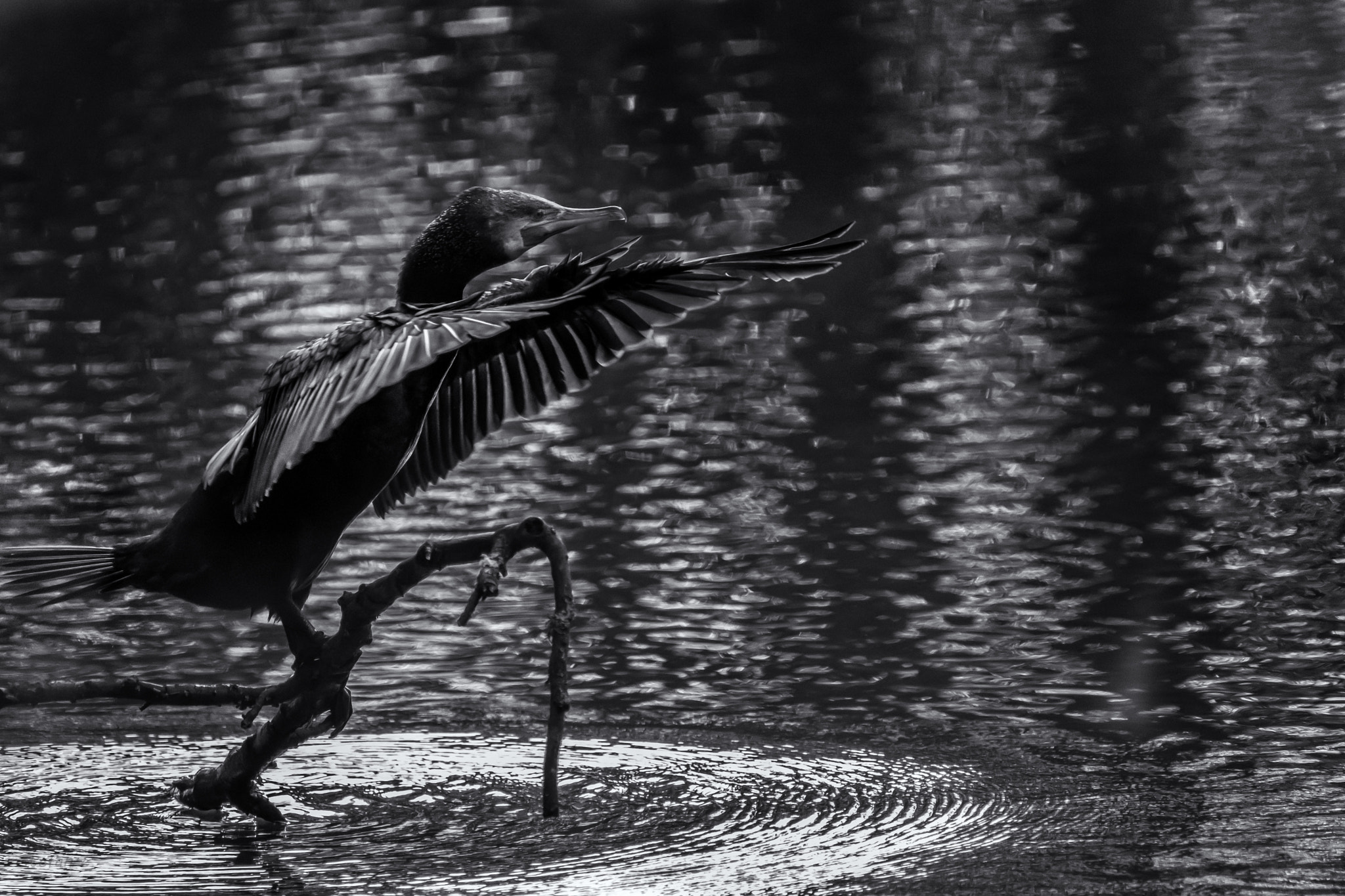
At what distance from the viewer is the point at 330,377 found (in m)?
4.14

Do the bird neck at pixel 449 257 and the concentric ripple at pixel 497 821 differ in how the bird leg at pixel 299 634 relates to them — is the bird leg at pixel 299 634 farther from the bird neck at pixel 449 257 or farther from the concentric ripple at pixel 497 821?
the bird neck at pixel 449 257

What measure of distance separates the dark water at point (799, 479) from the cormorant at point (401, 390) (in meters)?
0.64

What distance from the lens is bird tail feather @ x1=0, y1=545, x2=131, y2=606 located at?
15.5 feet

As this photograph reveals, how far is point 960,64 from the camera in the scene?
17.6m

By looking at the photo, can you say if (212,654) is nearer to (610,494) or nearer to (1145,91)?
(610,494)

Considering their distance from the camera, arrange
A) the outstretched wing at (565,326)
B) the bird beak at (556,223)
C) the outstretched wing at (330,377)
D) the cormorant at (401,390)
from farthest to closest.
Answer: the bird beak at (556,223)
the outstretched wing at (565,326)
the cormorant at (401,390)
the outstretched wing at (330,377)

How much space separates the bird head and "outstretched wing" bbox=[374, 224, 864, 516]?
0.11 meters

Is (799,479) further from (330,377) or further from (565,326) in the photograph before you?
(330,377)

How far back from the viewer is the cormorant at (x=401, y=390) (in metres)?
4.16

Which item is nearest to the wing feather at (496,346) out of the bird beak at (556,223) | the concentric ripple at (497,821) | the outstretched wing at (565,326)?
the outstretched wing at (565,326)

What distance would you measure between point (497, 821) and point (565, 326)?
116 cm

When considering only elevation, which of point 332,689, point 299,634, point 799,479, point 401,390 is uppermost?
point 401,390

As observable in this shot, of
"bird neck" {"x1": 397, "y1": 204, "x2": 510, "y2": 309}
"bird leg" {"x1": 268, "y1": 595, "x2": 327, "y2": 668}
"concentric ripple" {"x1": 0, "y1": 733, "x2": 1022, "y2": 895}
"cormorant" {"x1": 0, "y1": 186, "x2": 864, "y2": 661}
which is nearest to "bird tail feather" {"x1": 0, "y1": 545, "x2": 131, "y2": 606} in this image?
"cormorant" {"x1": 0, "y1": 186, "x2": 864, "y2": 661}

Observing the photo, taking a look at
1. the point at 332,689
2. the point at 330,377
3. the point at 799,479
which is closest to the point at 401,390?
the point at 330,377
